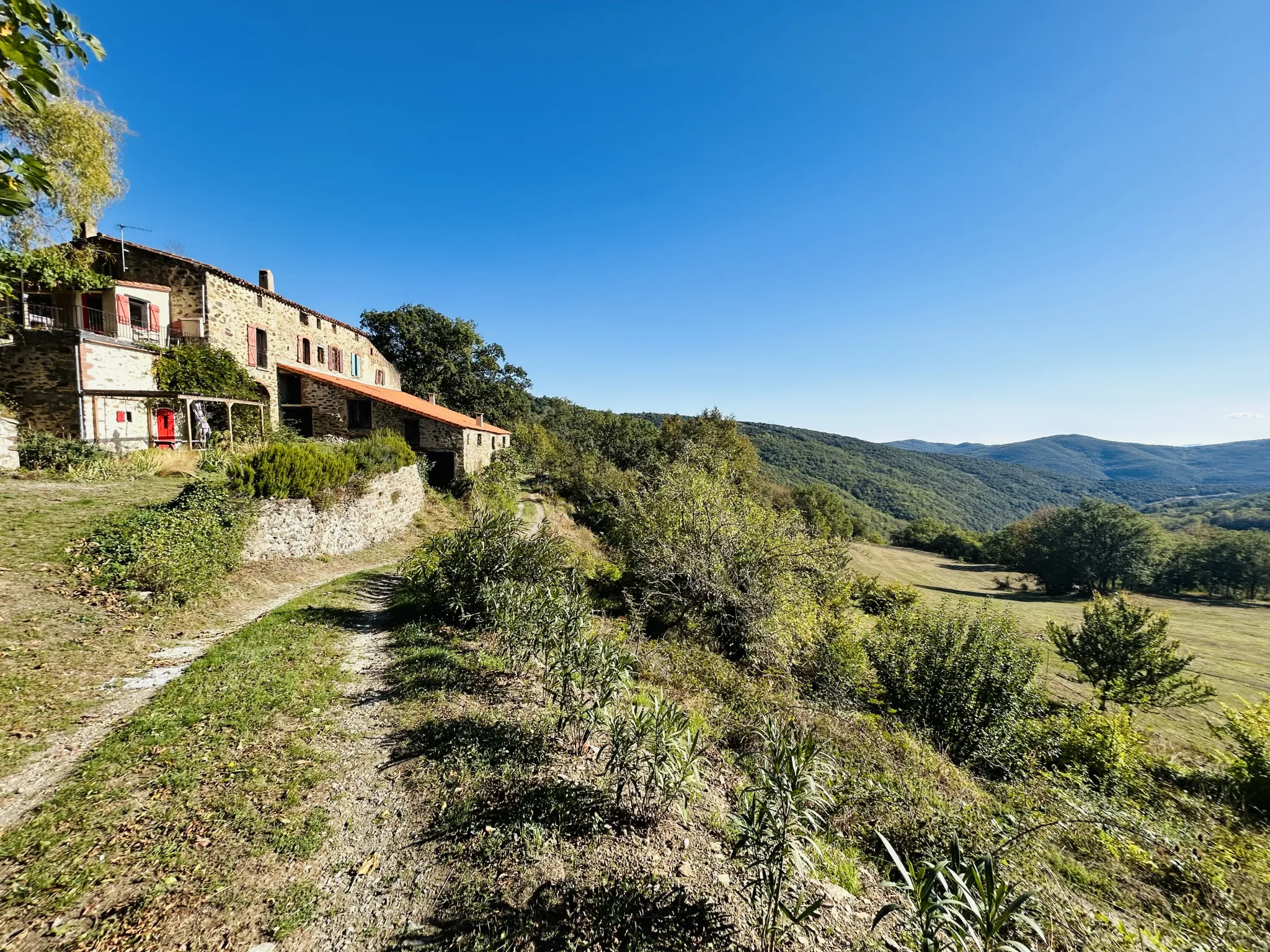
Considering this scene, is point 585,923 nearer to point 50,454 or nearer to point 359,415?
point 50,454

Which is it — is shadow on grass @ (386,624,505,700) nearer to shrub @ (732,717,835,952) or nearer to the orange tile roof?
shrub @ (732,717,835,952)

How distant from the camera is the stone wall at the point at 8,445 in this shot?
12.1m

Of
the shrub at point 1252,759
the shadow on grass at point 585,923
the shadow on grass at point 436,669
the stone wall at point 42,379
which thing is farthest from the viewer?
the stone wall at point 42,379

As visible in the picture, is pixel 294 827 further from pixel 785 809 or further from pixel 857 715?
pixel 857 715

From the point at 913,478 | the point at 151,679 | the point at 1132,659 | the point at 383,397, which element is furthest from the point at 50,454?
the point at 913,478

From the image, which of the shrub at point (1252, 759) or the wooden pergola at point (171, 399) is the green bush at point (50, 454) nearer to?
the wooden pergola at point (171, 399)

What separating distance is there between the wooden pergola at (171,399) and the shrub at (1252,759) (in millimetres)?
28938

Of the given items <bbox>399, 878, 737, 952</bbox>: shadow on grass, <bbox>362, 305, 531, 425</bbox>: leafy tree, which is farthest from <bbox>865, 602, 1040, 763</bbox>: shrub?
<bbox>362, 305, 531, 425</bbox>: leafy tree

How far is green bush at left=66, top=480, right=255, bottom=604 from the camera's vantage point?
8.27 meters

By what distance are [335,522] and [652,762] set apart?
13.9 metres

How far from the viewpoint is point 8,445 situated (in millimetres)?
12312

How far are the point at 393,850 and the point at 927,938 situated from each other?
4.31 m

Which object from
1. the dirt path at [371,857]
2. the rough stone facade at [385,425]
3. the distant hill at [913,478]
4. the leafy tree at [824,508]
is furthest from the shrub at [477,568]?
the distant hill at [913,478]

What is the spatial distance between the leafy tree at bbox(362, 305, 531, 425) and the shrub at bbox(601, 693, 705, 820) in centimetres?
3796
